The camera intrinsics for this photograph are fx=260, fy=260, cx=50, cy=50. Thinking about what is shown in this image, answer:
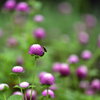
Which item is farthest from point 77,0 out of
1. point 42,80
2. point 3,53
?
point 42,80

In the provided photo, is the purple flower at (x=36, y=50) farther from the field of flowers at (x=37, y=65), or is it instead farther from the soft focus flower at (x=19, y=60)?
the soft focus flower at (x=19, y=60)

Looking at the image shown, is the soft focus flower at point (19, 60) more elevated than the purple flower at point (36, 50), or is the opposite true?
the soft focus flower at point (19, 60)

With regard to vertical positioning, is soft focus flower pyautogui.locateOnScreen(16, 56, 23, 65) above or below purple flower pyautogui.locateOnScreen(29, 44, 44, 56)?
above

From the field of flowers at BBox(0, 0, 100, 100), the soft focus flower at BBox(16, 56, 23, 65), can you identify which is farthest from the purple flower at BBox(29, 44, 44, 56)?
the soft focus flower at BBox(16, 56, 23, 65)

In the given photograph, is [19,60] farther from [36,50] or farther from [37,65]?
[36,50]

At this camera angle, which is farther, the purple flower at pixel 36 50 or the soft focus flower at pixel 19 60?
the soft focus flower at pixel 19 60

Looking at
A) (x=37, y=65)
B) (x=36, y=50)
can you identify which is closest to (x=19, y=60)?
(x=37, y=65)

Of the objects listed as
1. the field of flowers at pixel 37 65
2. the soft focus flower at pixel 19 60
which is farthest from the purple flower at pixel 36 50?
the soft focus flower at pixel 19 60

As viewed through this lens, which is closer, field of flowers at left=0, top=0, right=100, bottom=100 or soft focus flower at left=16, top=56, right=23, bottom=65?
field of flowers at left=0, top=0, right=100, bottom=100

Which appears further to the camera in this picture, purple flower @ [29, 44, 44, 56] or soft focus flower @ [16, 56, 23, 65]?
soft focus flower @ [16, 56, 23, 65]

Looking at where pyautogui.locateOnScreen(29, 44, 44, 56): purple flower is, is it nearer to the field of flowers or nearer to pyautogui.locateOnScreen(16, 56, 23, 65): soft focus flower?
the field of flowers

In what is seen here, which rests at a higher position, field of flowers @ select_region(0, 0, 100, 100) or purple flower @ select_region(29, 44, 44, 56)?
field of flowers @ select_region(0, 0, 100, 100)
